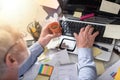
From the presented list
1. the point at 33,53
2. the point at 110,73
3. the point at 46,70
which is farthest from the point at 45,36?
the point at 110,73

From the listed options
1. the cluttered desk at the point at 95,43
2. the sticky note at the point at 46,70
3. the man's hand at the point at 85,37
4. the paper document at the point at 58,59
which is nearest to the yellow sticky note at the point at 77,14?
the cluttered desk at the point at 95,43

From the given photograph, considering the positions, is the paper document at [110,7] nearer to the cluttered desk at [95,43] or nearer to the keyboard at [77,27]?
the cluttered desk at [95,43]

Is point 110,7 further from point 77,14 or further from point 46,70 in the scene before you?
point 46,70

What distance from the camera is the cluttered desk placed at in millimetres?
1520

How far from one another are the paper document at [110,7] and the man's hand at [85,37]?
155 millimetres

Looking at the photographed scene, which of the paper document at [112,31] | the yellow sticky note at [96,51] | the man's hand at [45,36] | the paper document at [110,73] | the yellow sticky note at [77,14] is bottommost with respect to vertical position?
the paper document at [110,73]

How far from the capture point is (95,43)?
62.8 inches

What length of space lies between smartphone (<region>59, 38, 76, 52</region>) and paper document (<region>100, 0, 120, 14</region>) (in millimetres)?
287

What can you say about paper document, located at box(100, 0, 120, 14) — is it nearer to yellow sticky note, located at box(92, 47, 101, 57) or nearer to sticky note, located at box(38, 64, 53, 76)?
yellow sticky note, located at box(92, 47, 101, 57)

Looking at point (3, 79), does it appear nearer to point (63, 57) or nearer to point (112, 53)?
point (63, 57)

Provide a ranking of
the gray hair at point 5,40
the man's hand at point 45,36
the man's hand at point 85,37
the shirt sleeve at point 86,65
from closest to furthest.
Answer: the gray hair at point 5,40 < the shirt sleeve at point 86,65 < the man's hand at point 85,37 < the man's hand at point 45,36

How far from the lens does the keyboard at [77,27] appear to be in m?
1.58

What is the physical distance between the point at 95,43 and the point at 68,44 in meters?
0.17

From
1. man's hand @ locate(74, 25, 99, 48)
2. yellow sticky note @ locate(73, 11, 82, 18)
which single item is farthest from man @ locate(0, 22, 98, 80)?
yellow sticky note @ locate(73, 11, 82, 18)
